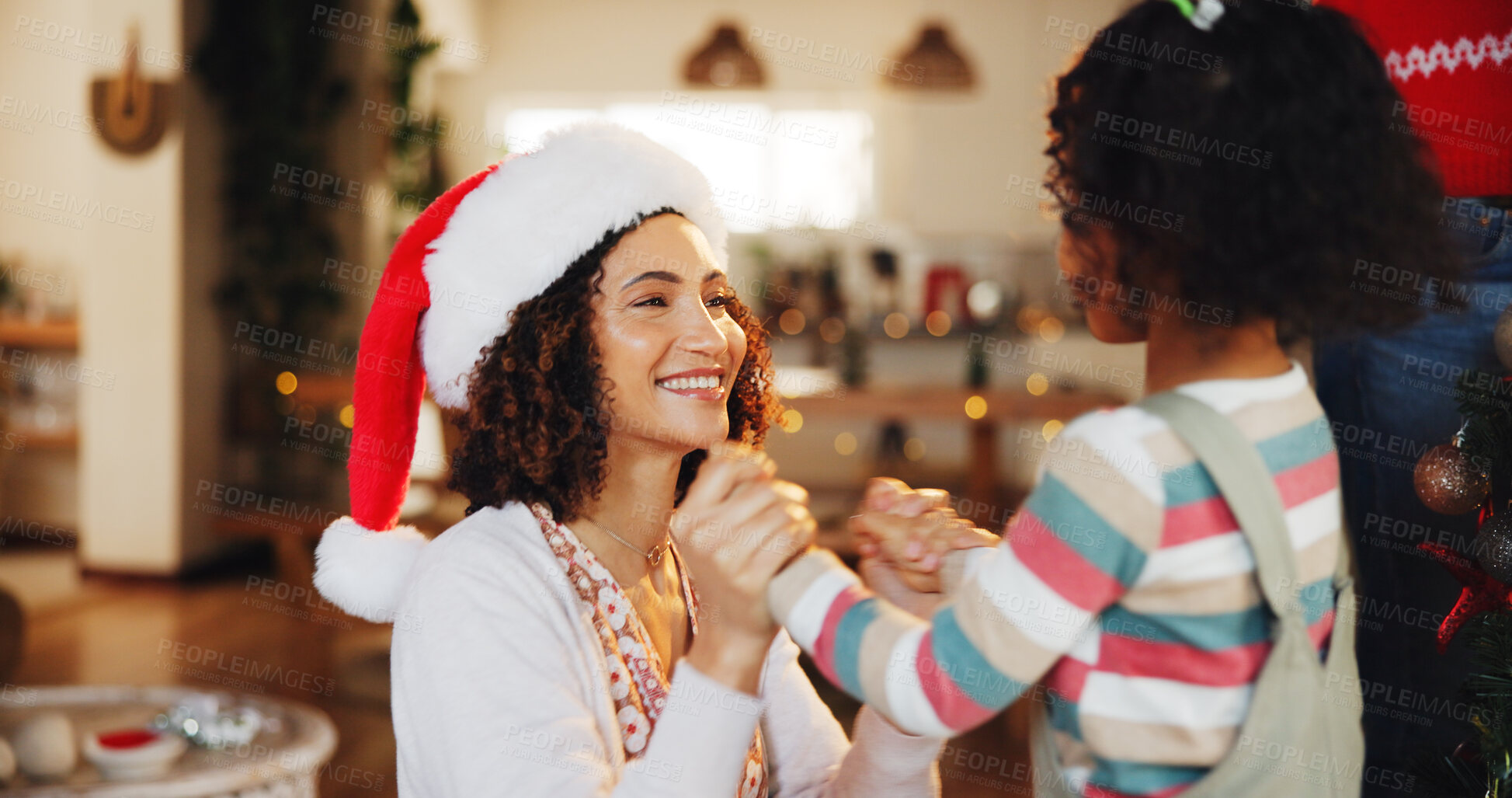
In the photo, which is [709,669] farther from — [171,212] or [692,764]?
[171,212]

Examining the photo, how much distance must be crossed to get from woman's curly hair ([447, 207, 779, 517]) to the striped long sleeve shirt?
0.52m

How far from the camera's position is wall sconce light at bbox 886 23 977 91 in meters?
4.55

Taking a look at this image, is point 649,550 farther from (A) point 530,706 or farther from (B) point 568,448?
(A) point 530,706

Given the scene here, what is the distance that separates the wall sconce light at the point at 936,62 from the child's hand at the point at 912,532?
3.78m

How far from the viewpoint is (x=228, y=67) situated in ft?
15.4

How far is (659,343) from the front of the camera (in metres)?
1.19

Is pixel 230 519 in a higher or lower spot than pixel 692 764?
lower

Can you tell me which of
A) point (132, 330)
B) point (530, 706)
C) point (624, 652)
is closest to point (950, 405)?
point (624, 652)

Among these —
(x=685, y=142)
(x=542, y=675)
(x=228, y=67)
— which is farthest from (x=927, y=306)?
(x=542, y=675)

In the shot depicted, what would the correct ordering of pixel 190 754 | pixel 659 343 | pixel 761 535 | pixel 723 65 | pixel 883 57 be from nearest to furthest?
1. pixel 761 535
2. pixel 659 343
3. pixel 190 754
4. pixel 723 65
5. pixel 883 57

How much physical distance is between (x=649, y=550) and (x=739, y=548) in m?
Result: 0.44

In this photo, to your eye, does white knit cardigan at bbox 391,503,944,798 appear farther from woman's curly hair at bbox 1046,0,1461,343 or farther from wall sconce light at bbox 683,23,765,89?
wall sconce light at bbox 683,23,765,89

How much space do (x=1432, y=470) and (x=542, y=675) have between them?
0.81 m

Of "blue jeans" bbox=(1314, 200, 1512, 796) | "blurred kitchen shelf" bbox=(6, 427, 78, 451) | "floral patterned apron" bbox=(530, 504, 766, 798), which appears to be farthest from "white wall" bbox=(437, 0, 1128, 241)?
"floral patterned apron" bbox=(530, 504, 766, 798)
